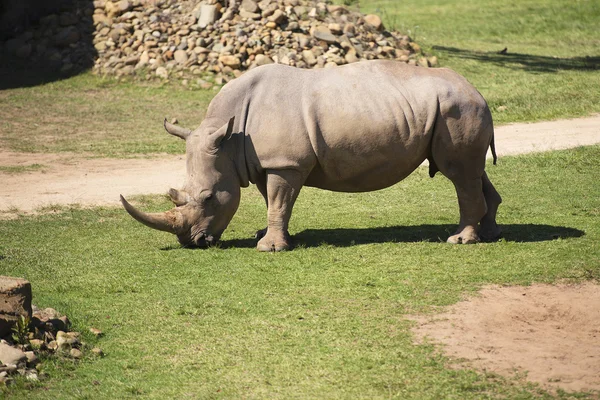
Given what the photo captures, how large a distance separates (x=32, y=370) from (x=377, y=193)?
26.2 feet

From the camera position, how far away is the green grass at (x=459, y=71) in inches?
760

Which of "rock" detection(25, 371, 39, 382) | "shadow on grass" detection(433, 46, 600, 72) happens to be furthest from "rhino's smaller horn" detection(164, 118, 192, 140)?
"shadow on grass" detection(433, 46, 600, 72)

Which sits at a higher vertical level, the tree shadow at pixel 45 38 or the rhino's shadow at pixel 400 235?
the rhino's shadow at pixel 400 235

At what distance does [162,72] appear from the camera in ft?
76.6

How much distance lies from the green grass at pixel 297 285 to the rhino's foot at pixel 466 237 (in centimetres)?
18

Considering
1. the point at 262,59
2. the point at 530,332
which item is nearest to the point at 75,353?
the point at 530,332

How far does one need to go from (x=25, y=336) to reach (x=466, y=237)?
542 centimetres

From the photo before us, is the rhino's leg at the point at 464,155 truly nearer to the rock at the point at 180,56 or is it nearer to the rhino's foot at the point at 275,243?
the rhino's foot at the point at 275,243

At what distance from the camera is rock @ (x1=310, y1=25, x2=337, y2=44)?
22.9m

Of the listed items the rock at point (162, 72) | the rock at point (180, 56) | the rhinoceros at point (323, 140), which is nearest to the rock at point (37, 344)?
the rhinoceros at point (323, 140)

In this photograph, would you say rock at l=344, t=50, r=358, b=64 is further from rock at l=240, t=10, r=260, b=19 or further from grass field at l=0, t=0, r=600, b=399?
grass field at l=0, t=0, r=600, b=399

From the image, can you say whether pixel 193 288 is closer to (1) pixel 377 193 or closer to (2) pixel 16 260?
(2) pixel 16 260

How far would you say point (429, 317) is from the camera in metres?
8.51

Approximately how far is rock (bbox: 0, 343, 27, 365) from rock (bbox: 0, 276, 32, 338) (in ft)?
0.92
